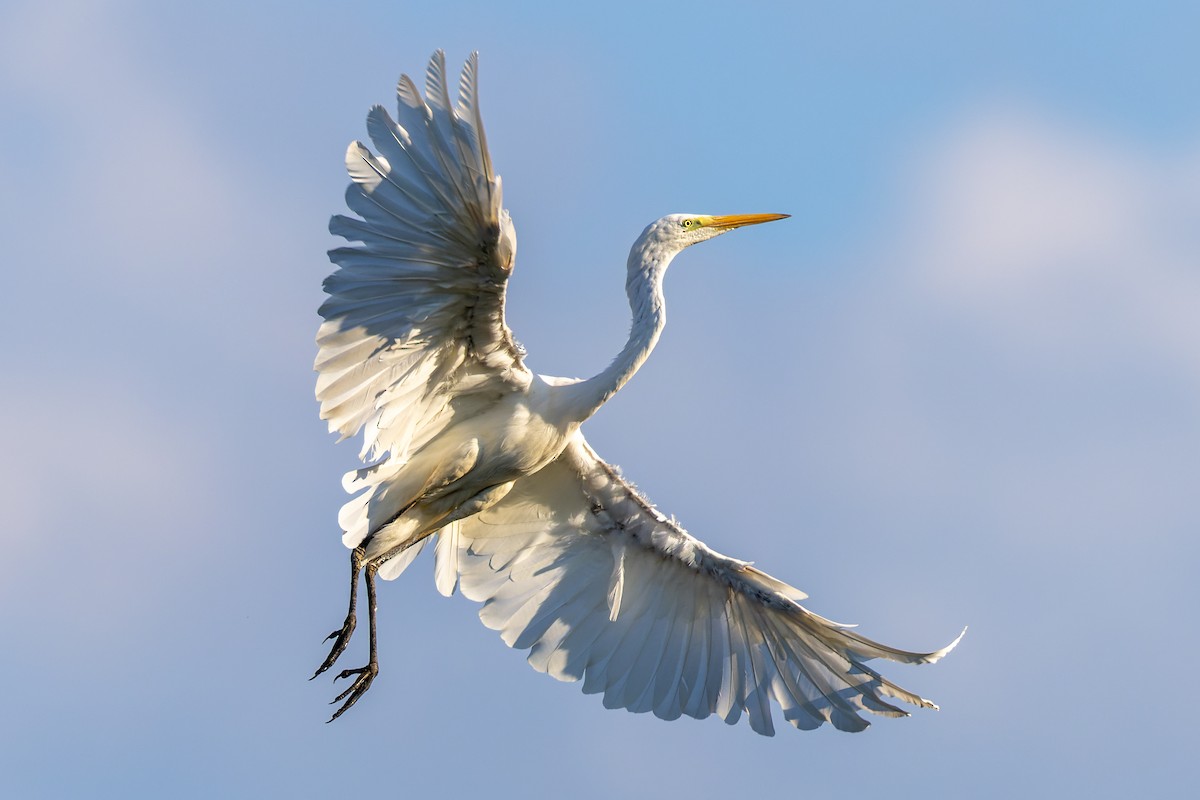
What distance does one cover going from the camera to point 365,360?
11.4 m

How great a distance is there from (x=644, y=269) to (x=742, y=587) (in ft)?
9.66

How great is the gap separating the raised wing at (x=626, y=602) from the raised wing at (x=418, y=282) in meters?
1.74

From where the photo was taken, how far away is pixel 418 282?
11086mm

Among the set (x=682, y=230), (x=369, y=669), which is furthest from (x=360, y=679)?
(x=682, y=230)

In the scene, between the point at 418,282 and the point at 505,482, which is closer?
the point at 418,282

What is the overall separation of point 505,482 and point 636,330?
66.3 inches

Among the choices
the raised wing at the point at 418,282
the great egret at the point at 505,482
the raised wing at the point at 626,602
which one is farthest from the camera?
the raised wing at the point at 626,602

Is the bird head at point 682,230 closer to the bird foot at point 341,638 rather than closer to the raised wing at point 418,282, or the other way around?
the raised wing at point 418,282

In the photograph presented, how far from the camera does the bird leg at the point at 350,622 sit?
12.4 meters

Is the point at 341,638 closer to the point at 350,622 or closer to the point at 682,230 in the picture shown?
the point at 350,622

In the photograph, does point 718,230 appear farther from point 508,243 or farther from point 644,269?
point 508,243

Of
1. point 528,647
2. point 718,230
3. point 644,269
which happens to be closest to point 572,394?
point 644,269

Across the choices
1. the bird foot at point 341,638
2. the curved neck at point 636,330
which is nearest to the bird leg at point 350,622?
the bird foot at point 341,638

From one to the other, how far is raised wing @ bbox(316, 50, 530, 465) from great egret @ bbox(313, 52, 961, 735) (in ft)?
0.04
